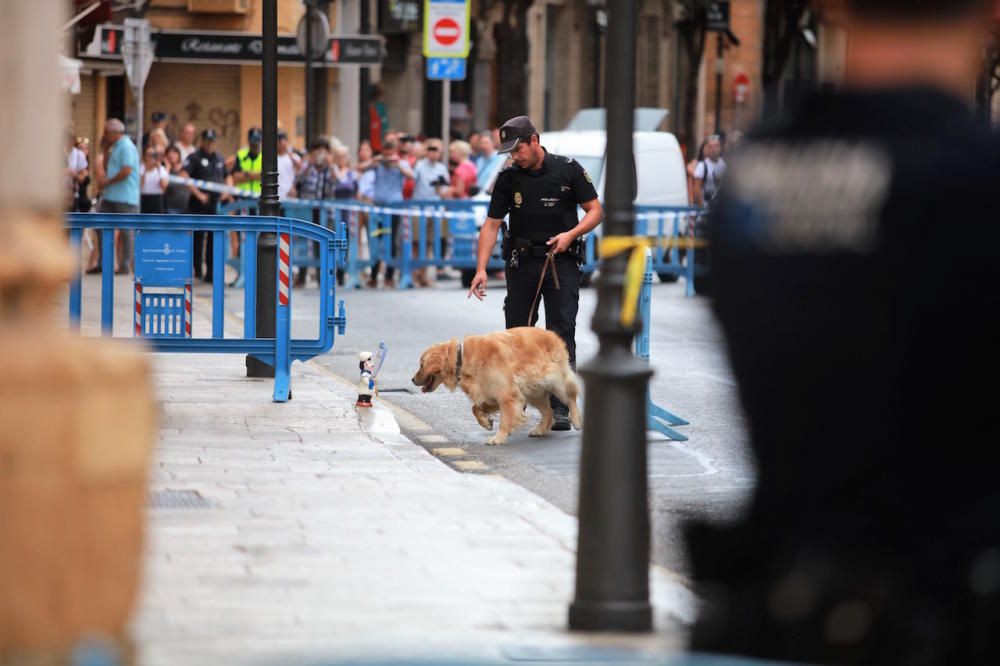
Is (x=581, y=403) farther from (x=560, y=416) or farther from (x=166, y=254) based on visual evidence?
(x=166, y=254)

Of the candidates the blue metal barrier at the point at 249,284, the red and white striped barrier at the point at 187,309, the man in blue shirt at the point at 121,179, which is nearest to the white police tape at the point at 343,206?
the man in blue shirt at the point at 121,179

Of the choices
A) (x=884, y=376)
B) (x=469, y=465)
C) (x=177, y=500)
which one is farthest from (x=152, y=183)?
(x=884, y=376)

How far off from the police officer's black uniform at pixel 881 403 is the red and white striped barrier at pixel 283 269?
10.6 m

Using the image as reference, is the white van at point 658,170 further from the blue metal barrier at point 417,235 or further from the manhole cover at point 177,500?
the manhole cover at point 177,500

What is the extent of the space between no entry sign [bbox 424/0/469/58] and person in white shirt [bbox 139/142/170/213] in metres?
5.48

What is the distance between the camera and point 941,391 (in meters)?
2.60

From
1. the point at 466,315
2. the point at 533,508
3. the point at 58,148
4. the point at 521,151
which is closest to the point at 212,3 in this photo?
the point at 466,315

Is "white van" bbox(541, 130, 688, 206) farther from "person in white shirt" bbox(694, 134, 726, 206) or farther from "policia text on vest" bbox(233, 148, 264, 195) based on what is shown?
"policia text on vest" bbox(233, 148, 264, 195)

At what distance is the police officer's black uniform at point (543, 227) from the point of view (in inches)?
497

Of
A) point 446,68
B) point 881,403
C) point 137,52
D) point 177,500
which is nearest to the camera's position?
point 881,403

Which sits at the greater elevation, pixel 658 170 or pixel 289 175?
pixel 658 170

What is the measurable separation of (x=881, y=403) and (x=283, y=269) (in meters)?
10.8

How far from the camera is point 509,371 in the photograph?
12.0m

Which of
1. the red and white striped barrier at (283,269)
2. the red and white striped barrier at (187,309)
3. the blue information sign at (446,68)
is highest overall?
the blue information sign at (446,68)
